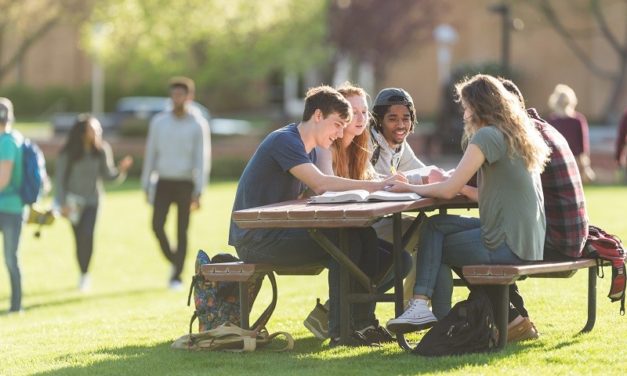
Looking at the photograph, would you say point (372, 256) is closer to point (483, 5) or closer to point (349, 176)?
point (349, 176)

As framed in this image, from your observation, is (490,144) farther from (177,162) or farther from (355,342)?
(177,162)

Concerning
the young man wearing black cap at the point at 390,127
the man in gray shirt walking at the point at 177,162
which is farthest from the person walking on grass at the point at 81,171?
the young man wearing black cap at the point at 390,127

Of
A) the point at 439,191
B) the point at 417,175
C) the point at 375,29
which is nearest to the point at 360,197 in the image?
the point at 439,191

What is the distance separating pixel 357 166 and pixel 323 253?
88cm

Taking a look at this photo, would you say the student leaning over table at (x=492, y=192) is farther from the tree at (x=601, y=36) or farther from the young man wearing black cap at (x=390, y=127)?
the tree at (x=601, y=36)

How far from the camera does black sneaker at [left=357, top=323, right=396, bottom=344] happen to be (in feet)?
28.4

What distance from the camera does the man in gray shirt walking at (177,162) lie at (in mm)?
15000

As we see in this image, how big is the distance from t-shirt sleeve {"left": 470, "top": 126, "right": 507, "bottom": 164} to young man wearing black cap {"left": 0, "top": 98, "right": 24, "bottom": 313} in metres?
5.74

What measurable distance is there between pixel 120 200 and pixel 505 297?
23.3 metres

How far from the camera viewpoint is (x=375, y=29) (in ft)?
147

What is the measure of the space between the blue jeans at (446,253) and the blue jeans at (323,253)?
1.52 ft

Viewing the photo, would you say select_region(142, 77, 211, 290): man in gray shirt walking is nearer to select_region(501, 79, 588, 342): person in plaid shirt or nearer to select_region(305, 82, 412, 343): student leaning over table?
select_region(305, 82, 412, 343): student leaning over table

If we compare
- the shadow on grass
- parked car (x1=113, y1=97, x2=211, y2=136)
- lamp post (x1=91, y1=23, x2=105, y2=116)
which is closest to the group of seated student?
the shadow on grass

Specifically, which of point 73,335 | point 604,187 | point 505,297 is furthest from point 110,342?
point 604,187
